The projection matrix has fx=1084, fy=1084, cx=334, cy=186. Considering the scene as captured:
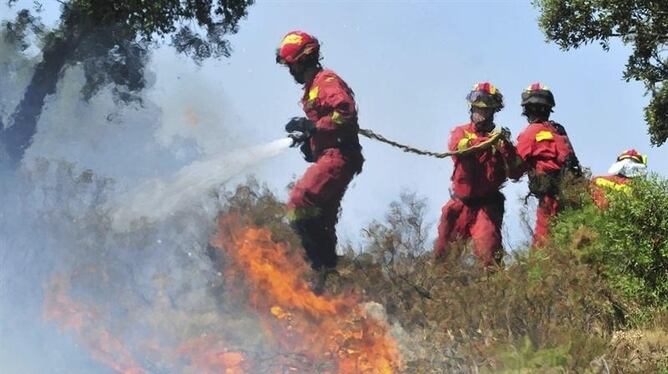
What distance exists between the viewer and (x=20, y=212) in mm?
8883

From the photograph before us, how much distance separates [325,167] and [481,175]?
1416 mm

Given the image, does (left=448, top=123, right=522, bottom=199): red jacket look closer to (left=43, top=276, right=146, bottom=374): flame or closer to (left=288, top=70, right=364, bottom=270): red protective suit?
(left=288, top=70, right=364, bottom=270): red protective suit

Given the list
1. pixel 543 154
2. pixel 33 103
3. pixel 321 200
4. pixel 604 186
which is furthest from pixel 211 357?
pixel 604 186

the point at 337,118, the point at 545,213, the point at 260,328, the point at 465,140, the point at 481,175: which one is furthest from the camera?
the point at 545,213

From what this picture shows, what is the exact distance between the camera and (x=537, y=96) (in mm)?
9320

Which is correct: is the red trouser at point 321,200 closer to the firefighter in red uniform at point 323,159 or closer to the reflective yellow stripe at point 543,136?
the firefighter in red uniform at point 323,159

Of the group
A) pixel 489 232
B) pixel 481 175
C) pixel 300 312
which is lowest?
pixel 300 312

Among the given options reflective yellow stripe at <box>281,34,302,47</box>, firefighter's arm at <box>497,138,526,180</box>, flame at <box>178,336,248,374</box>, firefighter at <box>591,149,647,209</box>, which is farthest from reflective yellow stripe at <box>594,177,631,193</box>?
flame at <box>178,336,248,374</box>

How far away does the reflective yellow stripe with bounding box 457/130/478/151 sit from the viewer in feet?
28.2

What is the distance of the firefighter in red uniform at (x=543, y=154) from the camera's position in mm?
9062

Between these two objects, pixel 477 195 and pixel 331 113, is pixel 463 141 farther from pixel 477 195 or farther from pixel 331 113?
pixel 331 113

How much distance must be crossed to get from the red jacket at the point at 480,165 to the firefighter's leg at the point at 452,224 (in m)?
0.11

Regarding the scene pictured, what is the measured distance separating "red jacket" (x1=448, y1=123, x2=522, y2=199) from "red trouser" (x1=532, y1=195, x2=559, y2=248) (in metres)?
0.63

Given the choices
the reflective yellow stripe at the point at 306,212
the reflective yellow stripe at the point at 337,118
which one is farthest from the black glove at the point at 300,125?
the reflective yellow stripe at the point at 306,212
